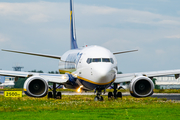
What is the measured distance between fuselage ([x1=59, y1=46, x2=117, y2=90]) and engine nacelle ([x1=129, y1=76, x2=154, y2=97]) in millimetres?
1670

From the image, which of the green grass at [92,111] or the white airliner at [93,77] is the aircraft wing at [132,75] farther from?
the green grass at [92,111]

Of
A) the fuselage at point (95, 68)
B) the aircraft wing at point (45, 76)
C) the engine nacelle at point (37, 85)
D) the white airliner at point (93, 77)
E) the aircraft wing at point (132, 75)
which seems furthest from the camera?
the aircraft wing at point (45, 76)

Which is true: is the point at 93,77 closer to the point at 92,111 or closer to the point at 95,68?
the point at 95,68

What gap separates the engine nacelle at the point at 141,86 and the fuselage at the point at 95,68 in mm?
1670

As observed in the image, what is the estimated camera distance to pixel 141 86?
86.8ft

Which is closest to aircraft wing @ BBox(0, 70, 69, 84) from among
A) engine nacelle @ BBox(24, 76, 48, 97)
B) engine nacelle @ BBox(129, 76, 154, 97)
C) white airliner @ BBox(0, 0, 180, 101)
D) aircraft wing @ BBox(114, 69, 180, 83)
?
white airliner @ BBox(0, 0, 180, 101)

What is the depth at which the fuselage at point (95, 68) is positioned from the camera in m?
24.3

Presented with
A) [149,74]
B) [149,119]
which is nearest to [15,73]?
[149,74]

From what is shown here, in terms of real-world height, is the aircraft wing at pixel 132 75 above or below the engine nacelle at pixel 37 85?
above

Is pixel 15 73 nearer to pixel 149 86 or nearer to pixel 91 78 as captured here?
pixel 91 78

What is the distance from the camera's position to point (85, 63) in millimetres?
25844

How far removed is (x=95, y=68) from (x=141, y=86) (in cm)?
407

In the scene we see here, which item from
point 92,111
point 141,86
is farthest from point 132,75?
point 92,111

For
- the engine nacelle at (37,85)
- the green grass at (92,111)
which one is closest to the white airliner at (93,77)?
the engine nacelle at (37,85)
